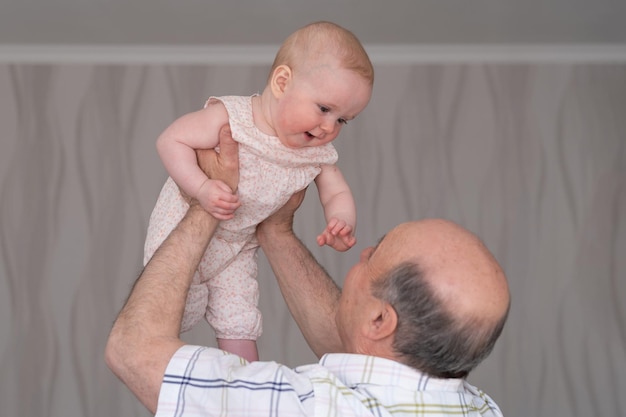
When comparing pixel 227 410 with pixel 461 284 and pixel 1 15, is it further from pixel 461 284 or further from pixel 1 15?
pixel 1 15

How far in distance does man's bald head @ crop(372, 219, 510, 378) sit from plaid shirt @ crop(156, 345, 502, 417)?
37 mm

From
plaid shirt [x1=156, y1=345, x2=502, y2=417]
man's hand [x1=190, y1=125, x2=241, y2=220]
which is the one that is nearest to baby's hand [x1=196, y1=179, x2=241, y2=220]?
man's hand [x1=190, y1=125, x2=241, y2=220]

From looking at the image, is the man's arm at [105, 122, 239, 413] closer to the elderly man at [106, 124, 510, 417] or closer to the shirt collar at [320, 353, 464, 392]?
the elderly man at [106, 124, 510, 417]

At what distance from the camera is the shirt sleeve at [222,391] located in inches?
45.6

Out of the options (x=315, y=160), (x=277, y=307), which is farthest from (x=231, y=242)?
(x=277, y=307)

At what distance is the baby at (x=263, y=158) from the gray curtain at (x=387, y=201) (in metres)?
2.17

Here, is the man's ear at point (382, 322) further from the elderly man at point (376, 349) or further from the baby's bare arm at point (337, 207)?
the baby's bare arm at point (337, 207)

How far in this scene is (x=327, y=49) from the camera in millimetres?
1437

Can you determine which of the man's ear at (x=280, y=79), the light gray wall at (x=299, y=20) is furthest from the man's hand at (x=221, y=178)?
the light gray wall at (x=299, y=20)

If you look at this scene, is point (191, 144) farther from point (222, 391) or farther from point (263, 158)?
point (222, 391)

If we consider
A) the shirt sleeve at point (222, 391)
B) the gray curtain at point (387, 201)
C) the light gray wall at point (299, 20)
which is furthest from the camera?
the gray curtain at point (387, 201)

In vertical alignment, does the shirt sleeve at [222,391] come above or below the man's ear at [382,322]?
below

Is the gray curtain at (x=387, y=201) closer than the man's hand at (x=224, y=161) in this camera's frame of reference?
No

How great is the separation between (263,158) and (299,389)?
49 centimetres
